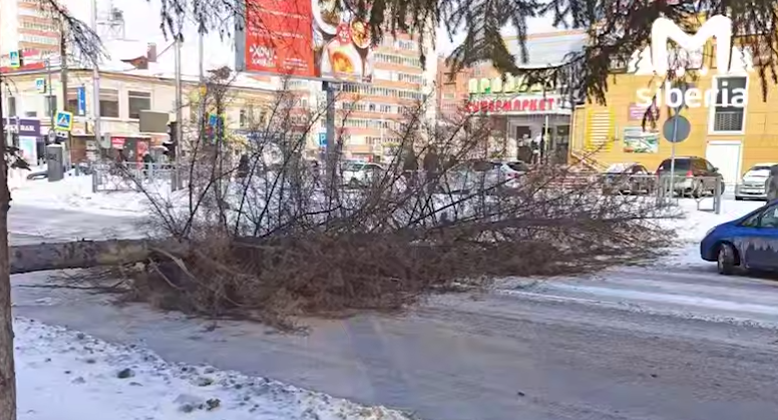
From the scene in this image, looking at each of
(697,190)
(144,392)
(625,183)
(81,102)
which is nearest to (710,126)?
(697,190)

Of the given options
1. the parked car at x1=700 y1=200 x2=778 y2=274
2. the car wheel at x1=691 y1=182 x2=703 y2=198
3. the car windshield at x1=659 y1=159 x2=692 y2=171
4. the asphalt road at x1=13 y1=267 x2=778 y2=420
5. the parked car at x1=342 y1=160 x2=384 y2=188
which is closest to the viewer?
the asphalt road at x1=13 y1=267 x2=778 y2=420

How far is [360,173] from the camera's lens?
973cm

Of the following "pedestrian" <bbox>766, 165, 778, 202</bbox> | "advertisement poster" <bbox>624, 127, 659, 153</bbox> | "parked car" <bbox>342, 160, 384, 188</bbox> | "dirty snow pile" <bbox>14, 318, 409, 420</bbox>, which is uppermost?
"advertisement poster" <bbox>624, 127, 659, 153</bbox>

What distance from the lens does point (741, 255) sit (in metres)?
10.4

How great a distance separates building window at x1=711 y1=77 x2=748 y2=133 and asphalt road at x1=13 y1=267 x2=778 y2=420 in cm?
2882

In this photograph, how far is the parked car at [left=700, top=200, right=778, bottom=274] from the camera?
10.0 m

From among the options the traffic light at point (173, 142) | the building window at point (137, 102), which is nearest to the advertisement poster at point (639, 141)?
the traffic light at point (173, 142)

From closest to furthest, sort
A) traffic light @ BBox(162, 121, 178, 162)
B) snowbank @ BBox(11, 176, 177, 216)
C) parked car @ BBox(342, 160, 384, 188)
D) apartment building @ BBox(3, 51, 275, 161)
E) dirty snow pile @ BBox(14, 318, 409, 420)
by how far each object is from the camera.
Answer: dirty snow pile @ BBox(14, 318, 409, 420)
parked car @ BBox(342, 160, 384, 188)
traffic light @ BBox(162, 121, 178, 162)
snowbank @ BBox(11, 176, 177, 216)
apartment building @ BBox(3, 51, 275, 161)

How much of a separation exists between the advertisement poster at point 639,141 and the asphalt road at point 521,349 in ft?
99.3

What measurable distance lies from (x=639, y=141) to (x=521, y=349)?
34.4 meters

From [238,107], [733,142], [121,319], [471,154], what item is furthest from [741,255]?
[733,142]

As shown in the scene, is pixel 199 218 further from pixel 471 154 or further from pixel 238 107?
pixel 471 154

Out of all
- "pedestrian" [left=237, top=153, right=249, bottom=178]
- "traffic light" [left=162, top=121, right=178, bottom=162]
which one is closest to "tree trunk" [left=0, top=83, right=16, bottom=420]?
"pedestrian" [left=237, top=153, right=249, bottom=178]

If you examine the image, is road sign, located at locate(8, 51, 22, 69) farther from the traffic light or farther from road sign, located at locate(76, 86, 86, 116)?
road sign, located at locate(76, 86, 86, 116)
